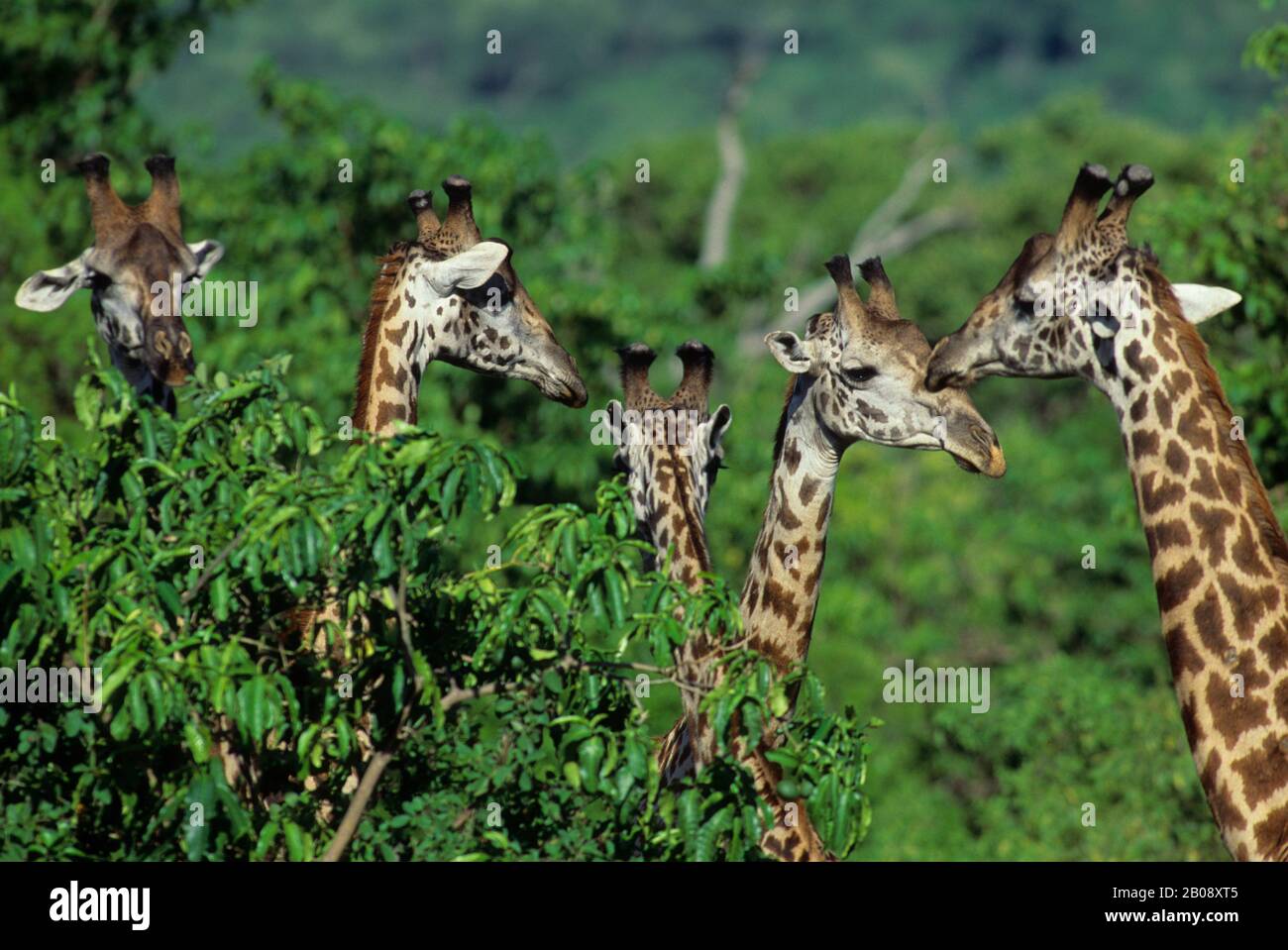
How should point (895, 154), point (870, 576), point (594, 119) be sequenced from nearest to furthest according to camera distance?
point (870, 576)
point (895, 154)
point (594, 119)

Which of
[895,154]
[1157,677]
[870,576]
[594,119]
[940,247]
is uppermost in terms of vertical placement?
[594,119]

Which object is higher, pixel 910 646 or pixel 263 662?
pixel 910 646

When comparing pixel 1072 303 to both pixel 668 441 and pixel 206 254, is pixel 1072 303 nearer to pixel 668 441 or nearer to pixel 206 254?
pixel 668 441

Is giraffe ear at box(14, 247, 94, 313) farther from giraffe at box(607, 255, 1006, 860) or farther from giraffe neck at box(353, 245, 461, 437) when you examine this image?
giraffe at box(607, 255, 1006, 860)

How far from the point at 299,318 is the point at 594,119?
87573 mm

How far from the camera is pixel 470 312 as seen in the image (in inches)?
386

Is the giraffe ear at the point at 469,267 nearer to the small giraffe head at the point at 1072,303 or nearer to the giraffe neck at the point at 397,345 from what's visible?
the giraffe neck at the point at 397,345

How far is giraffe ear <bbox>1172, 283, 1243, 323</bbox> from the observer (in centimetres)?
883

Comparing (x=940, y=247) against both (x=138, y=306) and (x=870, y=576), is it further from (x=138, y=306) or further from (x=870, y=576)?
(x=138, y=306)

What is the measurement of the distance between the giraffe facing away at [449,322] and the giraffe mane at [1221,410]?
273 cm

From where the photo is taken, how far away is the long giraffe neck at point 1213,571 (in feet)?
26.1

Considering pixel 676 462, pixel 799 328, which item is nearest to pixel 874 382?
pixel 676 462

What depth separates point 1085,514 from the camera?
27.6 meters

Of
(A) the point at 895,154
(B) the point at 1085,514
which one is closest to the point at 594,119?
(A) the point at 895,154
